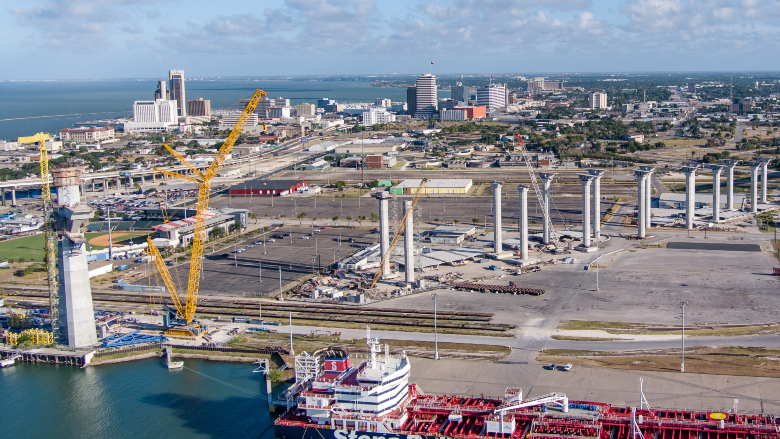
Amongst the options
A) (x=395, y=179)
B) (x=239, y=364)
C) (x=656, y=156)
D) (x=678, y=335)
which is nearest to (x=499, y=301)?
(x=678, y=335)

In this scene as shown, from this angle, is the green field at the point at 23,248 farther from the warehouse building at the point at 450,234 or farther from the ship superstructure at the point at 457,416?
the ship superstructure at the point at 457,416

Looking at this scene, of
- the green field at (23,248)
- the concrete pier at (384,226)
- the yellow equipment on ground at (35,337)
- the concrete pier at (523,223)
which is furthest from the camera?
the green field at (23,248)

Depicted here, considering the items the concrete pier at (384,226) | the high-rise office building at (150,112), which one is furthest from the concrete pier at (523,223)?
the high-rise office building at (150,112)

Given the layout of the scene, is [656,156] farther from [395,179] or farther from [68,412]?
[68,412]

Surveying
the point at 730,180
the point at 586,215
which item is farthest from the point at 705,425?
the point at 730,180

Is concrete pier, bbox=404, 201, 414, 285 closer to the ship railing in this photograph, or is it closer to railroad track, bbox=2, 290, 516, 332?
railroad track, bbox=2, 290, 516, 332

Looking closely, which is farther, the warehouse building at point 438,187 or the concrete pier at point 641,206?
the warehouse building at point 438,187
